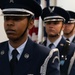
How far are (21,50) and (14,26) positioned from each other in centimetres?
16

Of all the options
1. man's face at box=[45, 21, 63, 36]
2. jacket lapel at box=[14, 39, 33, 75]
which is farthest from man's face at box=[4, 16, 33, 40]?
man's face at box=[45, 21, 63, 36]

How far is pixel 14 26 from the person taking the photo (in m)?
1.59

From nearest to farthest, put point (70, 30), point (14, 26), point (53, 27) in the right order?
Result: 1. point (14, 26)
2. point (53, 27)
3. point (70, 30)

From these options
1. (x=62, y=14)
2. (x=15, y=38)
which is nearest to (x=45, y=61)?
(x=15, y=38)

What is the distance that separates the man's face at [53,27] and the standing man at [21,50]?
0.86 m

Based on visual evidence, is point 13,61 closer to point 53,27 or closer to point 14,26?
point 14,26

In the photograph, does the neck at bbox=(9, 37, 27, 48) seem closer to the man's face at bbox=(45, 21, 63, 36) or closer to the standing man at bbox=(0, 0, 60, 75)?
the standing man at bbox=(0, 0, 60, 75)

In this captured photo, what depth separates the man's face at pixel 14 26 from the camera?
158 cm

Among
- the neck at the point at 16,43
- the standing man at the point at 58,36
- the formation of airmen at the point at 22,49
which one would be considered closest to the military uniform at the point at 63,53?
the standing man at the point at 58,36

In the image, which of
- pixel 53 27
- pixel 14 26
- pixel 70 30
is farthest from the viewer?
pixel 70 30

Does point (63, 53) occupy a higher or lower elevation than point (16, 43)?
lower

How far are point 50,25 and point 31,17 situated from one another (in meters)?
0.90

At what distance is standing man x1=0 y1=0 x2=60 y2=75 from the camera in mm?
1601

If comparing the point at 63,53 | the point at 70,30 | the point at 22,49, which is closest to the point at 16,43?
the point at 22,49
